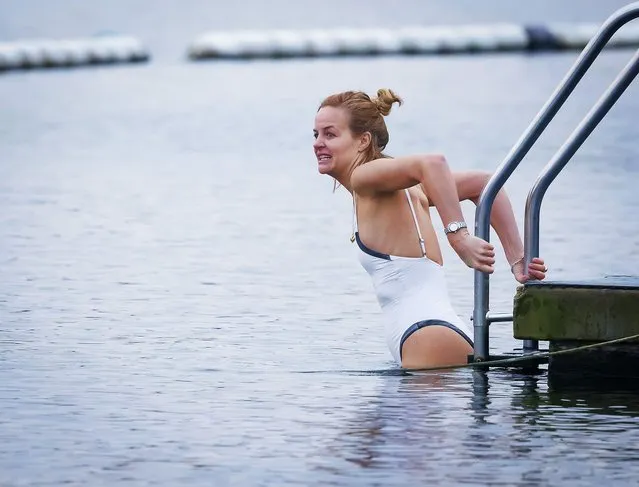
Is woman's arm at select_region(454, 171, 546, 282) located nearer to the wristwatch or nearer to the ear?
the ear

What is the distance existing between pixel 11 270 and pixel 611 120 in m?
18.1

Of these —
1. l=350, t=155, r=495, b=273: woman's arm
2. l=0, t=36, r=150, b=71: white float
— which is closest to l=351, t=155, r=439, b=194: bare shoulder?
l=350, t=155, r=495, b=273: woman's arm

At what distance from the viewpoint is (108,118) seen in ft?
109

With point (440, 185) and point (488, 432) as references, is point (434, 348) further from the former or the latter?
point (488, 432)

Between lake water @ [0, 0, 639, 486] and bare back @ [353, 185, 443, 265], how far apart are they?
1.65 ft

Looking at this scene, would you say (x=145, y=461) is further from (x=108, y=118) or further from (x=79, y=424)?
(x=108, y=118)

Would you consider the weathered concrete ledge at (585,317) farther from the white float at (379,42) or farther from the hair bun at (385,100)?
the white float at (379,42)

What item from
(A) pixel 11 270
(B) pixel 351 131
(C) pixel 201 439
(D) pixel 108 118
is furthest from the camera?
(D) pixel 108 118

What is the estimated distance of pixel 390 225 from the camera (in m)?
8.97

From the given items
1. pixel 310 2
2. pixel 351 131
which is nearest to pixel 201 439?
pixel 351 131

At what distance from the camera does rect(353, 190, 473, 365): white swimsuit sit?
29.3ft

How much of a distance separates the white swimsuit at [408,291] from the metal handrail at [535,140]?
14 centimetres

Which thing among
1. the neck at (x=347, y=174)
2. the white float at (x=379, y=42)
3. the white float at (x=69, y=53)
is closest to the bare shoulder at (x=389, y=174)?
the neck at (x=347, y=174)

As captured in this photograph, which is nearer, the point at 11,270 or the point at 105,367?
the point at 105,367
